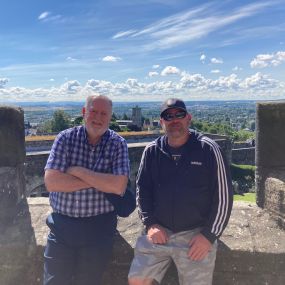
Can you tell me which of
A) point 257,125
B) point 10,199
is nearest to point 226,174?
point 257,125

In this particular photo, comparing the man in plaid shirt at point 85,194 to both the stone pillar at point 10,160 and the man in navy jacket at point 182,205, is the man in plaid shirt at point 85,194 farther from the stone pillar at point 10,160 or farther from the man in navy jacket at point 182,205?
the stone pillar at point 10,160

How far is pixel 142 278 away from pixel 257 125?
1.38 m

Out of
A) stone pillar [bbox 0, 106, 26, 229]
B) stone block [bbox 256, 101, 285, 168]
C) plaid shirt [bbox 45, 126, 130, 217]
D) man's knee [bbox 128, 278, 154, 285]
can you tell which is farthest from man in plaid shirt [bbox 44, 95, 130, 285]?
stone block [bbox 256, 101, 285, 168]

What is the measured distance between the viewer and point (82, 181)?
8.36 ft

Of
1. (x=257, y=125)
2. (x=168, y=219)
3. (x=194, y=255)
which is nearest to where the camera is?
(x=194, y=255)

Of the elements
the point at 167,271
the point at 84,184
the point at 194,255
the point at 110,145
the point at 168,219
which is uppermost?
the point at 110,145

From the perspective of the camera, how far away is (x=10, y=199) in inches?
120

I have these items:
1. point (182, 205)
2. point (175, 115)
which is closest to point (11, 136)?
point (175, 115)

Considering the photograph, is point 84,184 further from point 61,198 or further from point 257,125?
point 257,125

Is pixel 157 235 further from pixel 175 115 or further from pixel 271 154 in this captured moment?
pixel 271 154

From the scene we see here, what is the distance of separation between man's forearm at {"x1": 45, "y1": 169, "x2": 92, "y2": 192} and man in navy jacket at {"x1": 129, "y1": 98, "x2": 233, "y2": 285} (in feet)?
1.37

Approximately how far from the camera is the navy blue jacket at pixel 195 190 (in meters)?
2.45

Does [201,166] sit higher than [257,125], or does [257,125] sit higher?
[257,125]

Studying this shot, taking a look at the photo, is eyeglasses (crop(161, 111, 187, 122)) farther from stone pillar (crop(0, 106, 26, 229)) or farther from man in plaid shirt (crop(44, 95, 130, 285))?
stone pillar (crop(0, 106, 26, 229))
